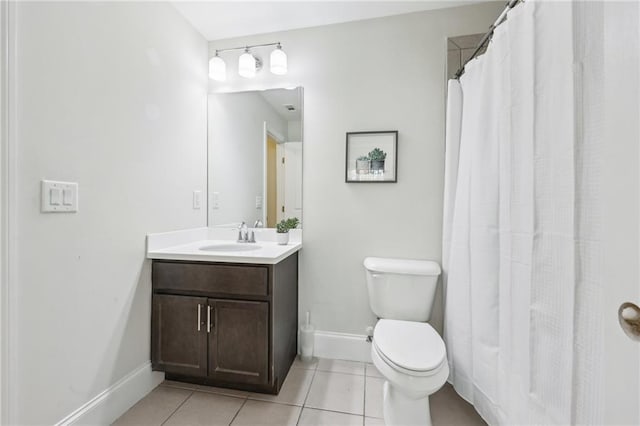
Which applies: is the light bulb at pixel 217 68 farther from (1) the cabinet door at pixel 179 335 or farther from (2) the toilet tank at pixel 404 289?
(2) the toilet tank at pixel 404 289

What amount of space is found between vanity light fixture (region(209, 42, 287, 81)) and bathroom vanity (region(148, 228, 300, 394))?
4.30 feet

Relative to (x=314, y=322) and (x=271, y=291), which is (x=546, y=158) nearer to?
(x=271, y=291)

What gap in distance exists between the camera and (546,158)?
91 cm

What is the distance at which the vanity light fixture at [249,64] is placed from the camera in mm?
1942

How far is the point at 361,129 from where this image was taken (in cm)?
193

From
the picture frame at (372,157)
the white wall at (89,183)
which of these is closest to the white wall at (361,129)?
the picture frame at (372,157)

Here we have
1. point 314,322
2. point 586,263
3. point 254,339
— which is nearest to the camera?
point 586,263

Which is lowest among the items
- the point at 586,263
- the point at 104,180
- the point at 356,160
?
the point at 586,263

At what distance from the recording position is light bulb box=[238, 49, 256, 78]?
200cm

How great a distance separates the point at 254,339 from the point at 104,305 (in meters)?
0.75

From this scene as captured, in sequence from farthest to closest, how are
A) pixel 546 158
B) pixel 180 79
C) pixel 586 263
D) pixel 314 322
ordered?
1. pixel 314 322
2. pixel 180 79
3. pixel 546 158
4. pixel 586 263

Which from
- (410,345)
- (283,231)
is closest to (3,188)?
(283,231)

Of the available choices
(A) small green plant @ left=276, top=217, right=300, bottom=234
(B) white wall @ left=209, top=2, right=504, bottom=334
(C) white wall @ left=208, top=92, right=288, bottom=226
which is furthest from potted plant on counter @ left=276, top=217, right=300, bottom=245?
(C) white wall @ left=208, top=92, right=288, bottom=226

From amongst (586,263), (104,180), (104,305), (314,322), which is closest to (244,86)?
(104,180)
